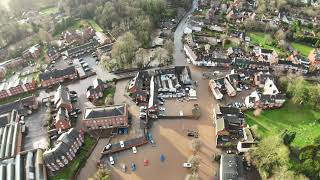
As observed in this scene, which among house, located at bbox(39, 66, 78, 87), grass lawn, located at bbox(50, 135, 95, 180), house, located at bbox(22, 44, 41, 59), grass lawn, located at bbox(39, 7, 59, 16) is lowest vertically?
grass lawn, located at bbox(50, 135, 95, 180)

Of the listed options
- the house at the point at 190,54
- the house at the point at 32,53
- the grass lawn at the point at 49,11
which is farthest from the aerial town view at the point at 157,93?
the grass lawn at the point at 49,11

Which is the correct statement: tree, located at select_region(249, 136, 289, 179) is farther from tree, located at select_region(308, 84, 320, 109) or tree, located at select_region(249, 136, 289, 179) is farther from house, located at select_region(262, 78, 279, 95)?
tree, located at select_region(308, 84, 320, 109)

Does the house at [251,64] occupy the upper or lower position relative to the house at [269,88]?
upper

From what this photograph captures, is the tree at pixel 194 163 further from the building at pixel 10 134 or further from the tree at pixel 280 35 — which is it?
the tree at pixel 280 35

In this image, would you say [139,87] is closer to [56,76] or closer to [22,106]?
[56,76]

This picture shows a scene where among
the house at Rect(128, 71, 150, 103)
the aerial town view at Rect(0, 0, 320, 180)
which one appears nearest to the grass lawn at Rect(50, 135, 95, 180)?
the aerial town view at Rect(0, 0, 320, 180)

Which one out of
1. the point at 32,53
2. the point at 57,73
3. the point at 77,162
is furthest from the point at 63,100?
the point at 32,53

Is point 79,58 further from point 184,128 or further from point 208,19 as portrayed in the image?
point 208,19
